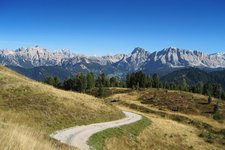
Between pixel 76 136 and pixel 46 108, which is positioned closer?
pixel 76 136

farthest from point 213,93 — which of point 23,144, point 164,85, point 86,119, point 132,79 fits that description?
point 23,144

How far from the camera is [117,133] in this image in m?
42.5

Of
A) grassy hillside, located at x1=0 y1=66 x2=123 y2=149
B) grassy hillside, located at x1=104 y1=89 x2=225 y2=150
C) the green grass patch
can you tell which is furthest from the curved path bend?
grassy hillside, located at x1=104 y1=89 x2=225 y2=150

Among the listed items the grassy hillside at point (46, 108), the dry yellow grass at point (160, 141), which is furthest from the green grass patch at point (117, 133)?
the grassy hillside at point (46, 108)

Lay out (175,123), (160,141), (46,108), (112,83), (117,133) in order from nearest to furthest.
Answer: (117,133) → (46,108) → (160,141) → (175,123) → (112,83)

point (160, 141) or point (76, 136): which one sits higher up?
point (76, 136)

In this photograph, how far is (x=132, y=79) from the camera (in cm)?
18562

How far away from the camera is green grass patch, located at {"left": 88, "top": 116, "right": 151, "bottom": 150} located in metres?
33.6

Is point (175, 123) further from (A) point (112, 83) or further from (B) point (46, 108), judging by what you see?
(A) point (112, 83)

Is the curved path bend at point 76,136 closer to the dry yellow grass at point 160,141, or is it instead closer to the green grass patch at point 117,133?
the green grass patch at point 117,133

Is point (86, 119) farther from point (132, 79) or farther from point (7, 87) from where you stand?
point (132, 79)

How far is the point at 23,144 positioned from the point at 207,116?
10064cm

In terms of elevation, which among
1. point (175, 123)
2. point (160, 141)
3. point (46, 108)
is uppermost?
point (46, 108)

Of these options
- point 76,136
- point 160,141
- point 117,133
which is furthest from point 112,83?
point 76,136
